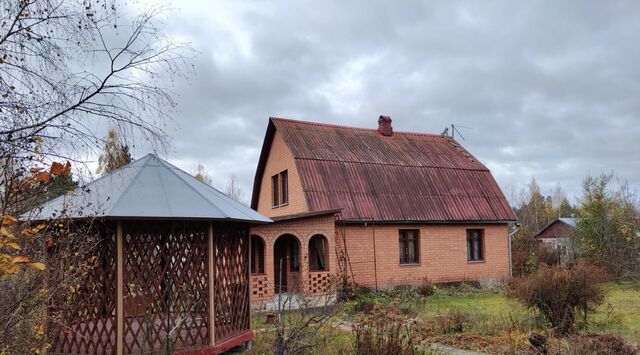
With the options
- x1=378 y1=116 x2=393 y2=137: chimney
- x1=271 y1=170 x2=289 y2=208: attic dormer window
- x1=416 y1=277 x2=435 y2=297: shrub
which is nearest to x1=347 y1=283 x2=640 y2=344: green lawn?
x1=416 y1=277 x2=435 y2=297: shrub

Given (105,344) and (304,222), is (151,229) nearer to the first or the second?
(105,344)

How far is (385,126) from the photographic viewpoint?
903 inches

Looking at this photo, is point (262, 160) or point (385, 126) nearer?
point (262, 160)

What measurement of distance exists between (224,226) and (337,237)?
9.00m

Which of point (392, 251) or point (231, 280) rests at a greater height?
point (231, 280)

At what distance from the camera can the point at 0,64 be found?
4273mm

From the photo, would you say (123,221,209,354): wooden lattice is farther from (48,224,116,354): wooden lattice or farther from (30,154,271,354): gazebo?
(48,224,116,354): wooden lattice

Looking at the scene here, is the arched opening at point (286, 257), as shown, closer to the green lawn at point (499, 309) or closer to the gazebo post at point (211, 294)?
the green lawn at point (499, 309)

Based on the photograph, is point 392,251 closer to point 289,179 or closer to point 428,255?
point 428,255

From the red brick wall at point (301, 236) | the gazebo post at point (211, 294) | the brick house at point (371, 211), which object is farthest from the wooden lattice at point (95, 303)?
the brick house at point (371, 211)

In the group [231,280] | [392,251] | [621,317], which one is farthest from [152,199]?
[392,251]

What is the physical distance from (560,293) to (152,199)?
7.11 m

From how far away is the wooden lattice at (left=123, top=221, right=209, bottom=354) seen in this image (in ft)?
25.0

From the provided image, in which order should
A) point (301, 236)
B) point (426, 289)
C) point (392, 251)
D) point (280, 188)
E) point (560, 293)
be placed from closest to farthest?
point (560, 293) → point (301, 236) → point (426, 289) → point (392, 251) → point (280, 188)
